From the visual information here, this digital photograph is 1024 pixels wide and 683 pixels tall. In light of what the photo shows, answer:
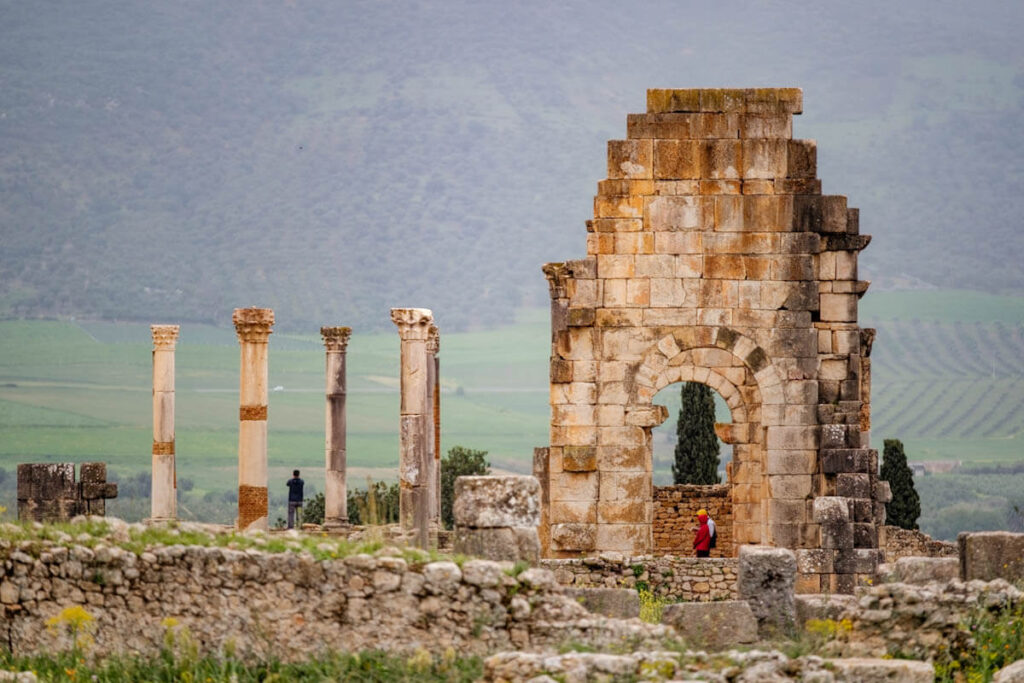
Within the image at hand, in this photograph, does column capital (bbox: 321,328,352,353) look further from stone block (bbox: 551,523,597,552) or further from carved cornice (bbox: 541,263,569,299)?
stone block (bbox: 551,523,597,552)

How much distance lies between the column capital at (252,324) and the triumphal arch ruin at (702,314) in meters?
10.9

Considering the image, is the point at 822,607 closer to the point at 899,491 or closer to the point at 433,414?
the point at 433,414

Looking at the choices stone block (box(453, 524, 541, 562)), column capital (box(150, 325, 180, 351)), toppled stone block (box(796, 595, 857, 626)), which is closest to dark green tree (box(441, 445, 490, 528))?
column capital (box(150, 325, 180, 351))

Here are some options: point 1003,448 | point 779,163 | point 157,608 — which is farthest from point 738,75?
point 157,608

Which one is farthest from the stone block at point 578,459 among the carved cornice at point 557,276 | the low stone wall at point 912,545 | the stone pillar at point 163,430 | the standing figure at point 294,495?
the standing figure at point 294,495

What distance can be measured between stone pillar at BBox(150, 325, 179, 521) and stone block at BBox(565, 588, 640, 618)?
23233 millimetres

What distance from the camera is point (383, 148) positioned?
181375 mm

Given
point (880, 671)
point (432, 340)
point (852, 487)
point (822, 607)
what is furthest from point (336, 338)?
point (880, 671)

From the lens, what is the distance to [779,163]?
2912 cm

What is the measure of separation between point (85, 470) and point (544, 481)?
22.4ft

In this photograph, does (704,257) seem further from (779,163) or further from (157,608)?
(157,608)

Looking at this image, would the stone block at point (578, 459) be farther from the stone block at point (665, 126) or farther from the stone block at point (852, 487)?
the stone block at point (665, 126)

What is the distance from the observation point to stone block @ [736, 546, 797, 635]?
1905 cm

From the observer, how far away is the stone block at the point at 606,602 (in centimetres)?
1867
